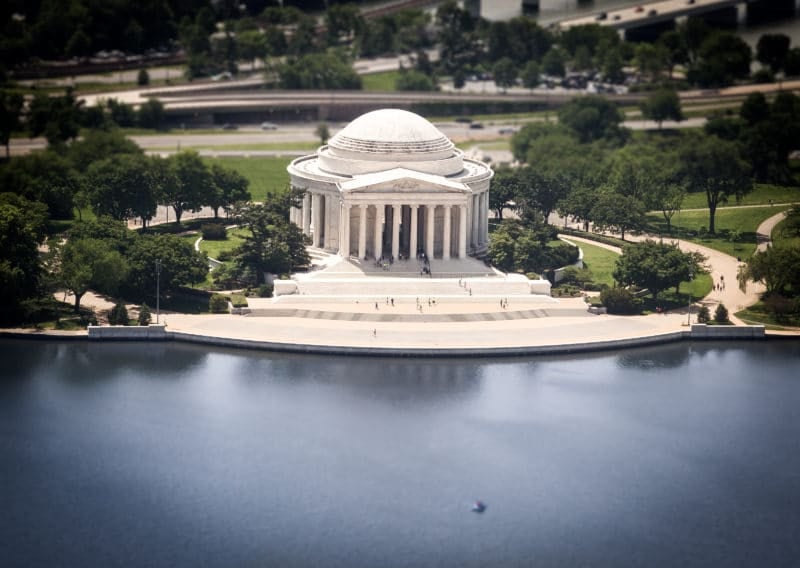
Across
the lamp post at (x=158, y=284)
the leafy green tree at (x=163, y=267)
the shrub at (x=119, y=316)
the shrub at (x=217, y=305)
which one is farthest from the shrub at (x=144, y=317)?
the shrub at (x=217, y=305)

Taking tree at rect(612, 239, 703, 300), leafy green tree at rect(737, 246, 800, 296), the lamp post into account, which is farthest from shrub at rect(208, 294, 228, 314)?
leafy green tree at rect(737, 246, 800, 296)

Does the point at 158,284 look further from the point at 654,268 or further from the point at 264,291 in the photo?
the point at 654,268

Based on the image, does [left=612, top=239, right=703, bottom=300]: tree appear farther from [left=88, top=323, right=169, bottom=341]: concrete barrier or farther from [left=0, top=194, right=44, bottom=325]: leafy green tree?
[left=0, top=194, right=44, bottom=325]: leafy green tree

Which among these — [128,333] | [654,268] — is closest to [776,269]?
[654,268]

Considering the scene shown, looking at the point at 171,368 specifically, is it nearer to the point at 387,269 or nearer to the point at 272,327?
the point at 272,327

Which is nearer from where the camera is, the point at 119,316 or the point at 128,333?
the point at 128,333

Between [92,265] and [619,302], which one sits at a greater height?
[92,265]
